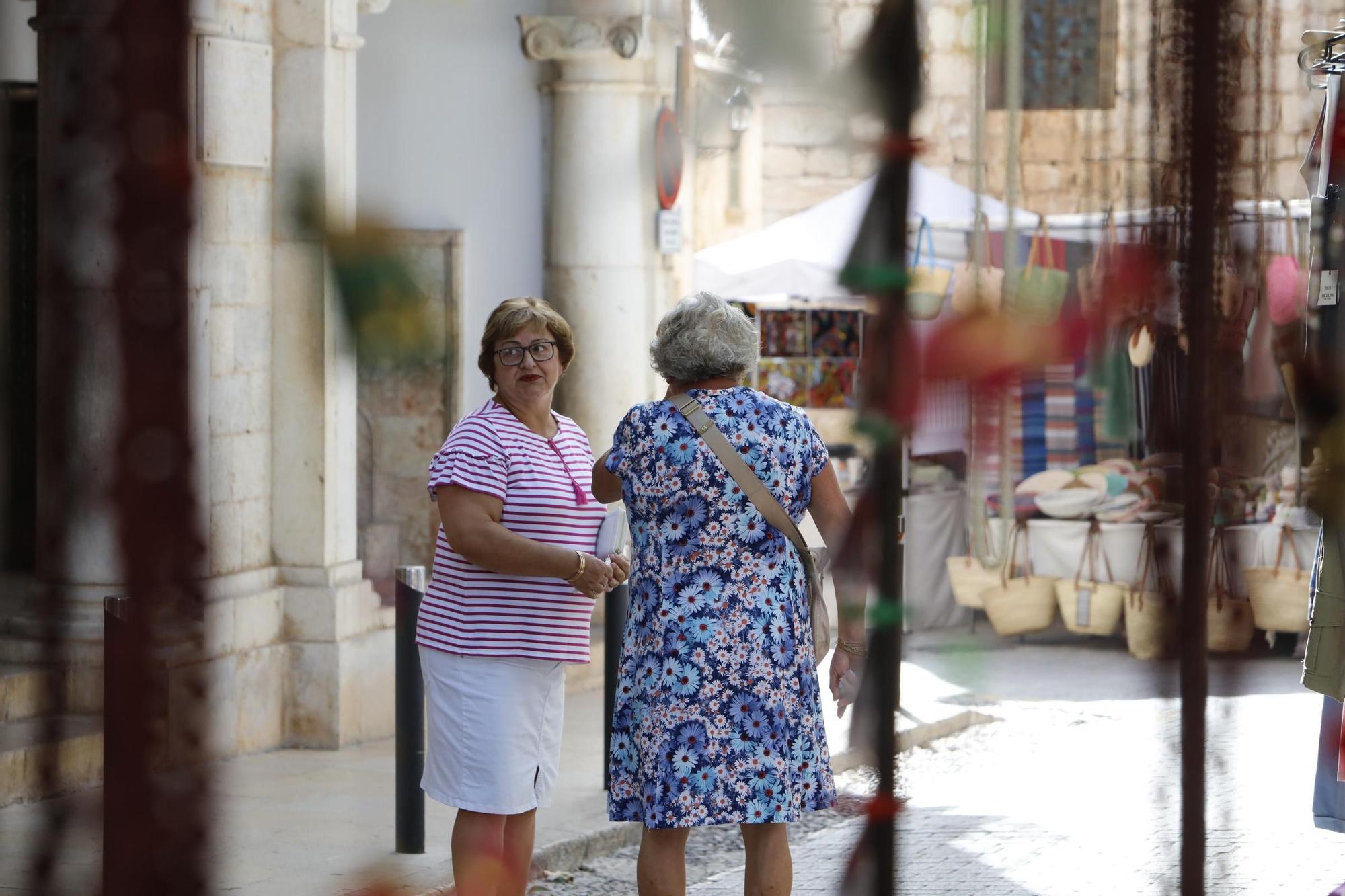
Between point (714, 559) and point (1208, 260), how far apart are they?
2436mm

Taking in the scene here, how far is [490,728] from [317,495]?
103 inches

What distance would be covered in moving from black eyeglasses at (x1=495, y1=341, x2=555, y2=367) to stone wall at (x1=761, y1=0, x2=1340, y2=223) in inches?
84.8

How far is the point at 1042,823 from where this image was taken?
16.9 feet

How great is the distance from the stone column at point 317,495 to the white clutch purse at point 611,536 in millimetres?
507

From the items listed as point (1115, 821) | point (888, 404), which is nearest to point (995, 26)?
point (888, 404)

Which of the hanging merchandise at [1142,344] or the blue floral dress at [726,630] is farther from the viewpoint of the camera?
the blue floral dress at [726,630]

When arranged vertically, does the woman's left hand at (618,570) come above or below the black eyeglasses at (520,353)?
below

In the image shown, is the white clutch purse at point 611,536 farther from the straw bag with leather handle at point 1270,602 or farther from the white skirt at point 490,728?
the straw bag with leather handle at point 1270,602

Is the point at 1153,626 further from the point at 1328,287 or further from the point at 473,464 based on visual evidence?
the point at 473,464

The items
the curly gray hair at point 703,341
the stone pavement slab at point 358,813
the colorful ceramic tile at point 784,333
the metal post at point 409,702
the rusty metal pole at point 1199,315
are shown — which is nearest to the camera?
the rusty metal pole at point 1199,315

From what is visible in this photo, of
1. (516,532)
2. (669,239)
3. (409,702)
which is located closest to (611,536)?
(516,532)

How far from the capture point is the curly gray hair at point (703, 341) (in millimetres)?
3275

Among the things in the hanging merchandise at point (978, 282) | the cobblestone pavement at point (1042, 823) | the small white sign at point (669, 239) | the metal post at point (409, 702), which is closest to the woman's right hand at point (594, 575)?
the cobblestone pavement at point (1042, 823)

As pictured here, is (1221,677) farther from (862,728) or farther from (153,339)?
(153,339)
